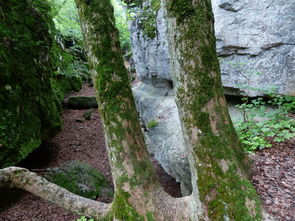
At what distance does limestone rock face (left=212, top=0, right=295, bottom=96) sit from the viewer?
17.3 ft

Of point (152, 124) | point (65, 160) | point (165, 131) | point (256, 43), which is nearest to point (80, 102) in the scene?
point (65, 160)

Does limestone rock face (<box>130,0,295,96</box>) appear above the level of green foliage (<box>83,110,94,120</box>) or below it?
above

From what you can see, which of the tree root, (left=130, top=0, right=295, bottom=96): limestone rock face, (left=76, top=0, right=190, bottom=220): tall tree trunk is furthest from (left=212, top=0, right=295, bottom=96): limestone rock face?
the tree root

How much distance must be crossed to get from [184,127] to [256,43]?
15.8ft

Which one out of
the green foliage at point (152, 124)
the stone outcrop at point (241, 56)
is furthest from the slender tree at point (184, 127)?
the green foliage at point (152, 124)

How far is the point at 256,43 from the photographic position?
5730 mm

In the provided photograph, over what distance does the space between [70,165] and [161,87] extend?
477 centimetres

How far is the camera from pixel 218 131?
226 centimetres

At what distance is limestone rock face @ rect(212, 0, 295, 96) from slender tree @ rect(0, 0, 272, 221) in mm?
3003

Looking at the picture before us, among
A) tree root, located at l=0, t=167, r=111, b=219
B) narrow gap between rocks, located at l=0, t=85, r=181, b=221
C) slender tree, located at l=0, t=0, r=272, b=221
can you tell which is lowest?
narrow gap between rocks, located at l=0, t=85, r=181, b=221

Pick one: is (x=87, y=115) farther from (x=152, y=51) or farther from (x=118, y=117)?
(x=118, y=117)

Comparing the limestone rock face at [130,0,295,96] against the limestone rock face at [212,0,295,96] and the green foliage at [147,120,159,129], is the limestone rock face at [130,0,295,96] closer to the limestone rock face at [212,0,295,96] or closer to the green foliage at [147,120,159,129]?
the limestone rock face at [212,0,295,96]

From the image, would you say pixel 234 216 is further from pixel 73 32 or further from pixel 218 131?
pixel 73 32

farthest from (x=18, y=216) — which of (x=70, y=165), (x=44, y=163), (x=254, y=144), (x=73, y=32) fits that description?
(x=73, y=32)
